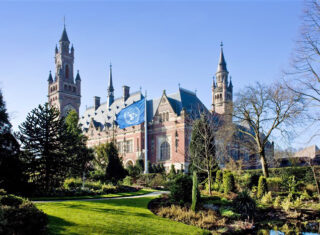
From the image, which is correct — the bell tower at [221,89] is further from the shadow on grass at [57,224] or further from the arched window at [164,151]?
the shadow on grass at [57,224]

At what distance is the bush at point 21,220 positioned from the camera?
366 inches

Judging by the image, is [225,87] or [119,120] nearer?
[119,120]

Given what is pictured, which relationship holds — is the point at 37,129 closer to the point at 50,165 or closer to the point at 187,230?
the point at 50,165

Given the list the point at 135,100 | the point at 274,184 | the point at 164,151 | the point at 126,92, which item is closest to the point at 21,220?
the point at 274,184

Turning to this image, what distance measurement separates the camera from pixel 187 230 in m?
13.7

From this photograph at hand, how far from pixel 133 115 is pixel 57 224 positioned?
29.7 metres

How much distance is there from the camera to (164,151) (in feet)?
162

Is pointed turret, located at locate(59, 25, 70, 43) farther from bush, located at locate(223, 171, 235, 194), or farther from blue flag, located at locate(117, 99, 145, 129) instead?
bush, located at locate(223, 171, 235, 194)

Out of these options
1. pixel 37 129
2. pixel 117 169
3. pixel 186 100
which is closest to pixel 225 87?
pixel 186 100

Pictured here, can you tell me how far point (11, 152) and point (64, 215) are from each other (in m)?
10.7

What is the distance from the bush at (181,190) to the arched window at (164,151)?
29184 millimetres

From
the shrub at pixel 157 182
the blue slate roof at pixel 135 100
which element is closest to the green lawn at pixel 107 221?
the shrub at pixel 157 182

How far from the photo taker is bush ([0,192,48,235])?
9305 mm

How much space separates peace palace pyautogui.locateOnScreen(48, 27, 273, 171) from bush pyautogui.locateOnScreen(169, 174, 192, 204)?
1776 cm
